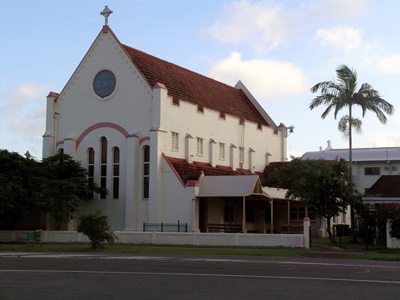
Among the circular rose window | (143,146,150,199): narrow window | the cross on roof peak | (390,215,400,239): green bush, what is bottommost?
(390,215,400,239): green bush

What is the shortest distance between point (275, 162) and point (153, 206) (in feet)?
60.0

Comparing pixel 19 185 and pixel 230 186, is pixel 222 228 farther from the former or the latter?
pixel 19 185

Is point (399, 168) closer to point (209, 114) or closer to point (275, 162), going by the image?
point (275, 162)

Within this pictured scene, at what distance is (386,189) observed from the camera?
41.5 metres

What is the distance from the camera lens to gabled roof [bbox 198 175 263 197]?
38.5 m

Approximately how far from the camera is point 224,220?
44.2m

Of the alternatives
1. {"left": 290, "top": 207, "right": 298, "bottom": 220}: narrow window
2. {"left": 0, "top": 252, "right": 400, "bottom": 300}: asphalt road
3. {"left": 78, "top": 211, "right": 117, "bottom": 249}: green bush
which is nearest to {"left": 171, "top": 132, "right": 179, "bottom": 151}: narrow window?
{"left": 290, "top": 207, "right": 298, "bottom": 220}: narrow window

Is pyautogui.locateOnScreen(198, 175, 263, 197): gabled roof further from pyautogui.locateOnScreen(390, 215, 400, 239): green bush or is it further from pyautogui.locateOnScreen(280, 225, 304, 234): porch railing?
pyautogui.locateOnScreen(390, 215, 400, 239): green bush

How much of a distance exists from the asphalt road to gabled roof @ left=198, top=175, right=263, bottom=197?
17.4 metres

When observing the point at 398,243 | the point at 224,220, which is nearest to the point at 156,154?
the point at 224,220

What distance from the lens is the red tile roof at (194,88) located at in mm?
44166

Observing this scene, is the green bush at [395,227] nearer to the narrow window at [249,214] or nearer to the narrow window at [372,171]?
the narrow window at [249,214]

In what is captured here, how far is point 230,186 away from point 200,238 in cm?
613

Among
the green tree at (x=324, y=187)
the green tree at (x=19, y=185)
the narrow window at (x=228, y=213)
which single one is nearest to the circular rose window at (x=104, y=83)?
the green tree at (x=19, y=185)
